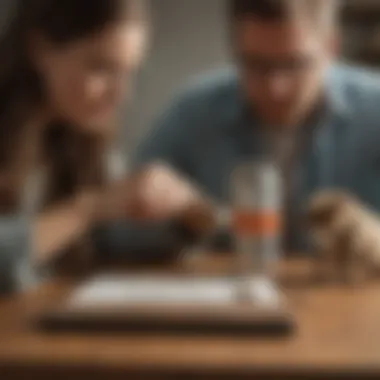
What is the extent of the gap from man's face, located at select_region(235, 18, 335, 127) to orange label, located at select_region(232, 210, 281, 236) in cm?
33

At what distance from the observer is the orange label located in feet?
3.86

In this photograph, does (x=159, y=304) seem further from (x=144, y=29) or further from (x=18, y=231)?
(x=144, y=29)

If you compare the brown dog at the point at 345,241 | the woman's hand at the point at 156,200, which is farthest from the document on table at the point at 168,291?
the woman's hand at the point at 156,200

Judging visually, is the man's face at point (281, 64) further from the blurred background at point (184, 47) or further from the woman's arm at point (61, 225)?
the woman's arm at point (61, 225)

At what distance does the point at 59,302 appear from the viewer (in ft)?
3.13

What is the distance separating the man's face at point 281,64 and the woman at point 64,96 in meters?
0.17

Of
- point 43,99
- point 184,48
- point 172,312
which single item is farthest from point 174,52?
point 172,312

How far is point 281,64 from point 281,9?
0.28 feet

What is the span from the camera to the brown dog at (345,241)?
1.10 m

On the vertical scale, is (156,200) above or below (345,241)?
above

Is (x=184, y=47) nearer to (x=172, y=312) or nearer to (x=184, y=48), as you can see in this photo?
(x=184, y=48)

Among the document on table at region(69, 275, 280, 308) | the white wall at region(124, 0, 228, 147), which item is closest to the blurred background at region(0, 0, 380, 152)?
the white wall at region(124, 0, 228, 147)

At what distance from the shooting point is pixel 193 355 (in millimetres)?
760

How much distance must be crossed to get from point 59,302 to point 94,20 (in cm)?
66
